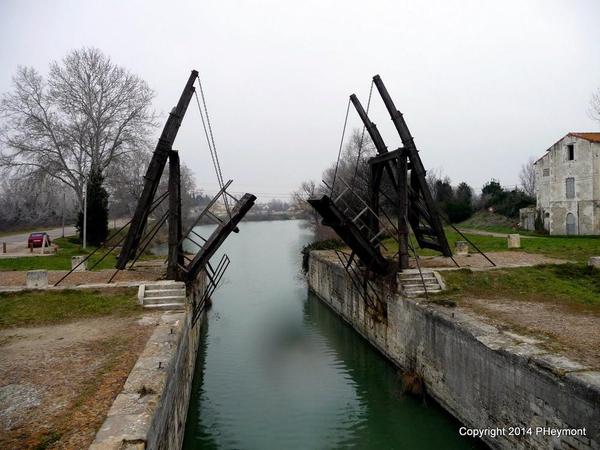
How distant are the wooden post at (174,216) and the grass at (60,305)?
117 cm

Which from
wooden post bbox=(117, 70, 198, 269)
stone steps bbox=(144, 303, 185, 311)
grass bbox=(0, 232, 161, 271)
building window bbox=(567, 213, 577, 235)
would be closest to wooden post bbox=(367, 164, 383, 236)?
wooden post bbox=(117, 70, 198, 269)

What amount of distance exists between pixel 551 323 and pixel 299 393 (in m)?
5.65

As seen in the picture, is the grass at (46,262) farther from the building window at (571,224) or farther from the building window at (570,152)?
the building window at (570,152)

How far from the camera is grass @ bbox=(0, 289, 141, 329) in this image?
33.3ft

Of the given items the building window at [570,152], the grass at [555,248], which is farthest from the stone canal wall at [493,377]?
the building window at [570,152]

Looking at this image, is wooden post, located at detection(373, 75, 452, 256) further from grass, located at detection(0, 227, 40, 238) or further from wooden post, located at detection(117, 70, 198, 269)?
grass, located at detection(0, 227, 40, 238)

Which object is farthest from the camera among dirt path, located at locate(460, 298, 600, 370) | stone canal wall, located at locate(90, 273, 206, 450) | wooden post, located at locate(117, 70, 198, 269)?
wooden post, located at locate(117, 70, 198, 269)

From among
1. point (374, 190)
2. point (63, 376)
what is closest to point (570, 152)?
point (374, 190)

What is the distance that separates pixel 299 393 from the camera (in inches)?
420

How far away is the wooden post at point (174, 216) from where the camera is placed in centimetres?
1189

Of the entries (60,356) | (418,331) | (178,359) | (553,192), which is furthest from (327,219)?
(553,192)

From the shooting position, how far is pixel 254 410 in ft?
32.0

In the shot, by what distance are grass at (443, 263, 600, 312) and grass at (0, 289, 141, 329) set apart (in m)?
8.19

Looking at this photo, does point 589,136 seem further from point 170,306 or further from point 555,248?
point 170,306
